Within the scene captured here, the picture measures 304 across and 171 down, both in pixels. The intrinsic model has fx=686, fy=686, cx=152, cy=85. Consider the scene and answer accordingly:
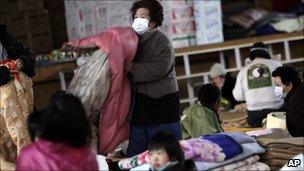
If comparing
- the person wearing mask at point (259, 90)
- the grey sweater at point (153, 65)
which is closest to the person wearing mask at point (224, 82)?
the person wearing mask at point (259, 90)

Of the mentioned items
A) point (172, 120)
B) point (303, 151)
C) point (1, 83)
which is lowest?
point (303, 151)

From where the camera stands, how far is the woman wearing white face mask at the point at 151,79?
4.79 meters

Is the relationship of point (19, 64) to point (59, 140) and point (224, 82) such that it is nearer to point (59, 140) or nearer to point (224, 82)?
point (59, 140)

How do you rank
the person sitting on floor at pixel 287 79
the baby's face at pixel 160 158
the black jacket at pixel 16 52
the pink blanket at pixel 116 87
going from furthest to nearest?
the person sitting on floor at pixel 287 79 < the black jacket at pixel 16 52 < the pink blanket at pixel 116 87 < the baby's face at pixel 160 158

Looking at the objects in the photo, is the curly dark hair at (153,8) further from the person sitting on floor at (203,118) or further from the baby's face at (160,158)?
the person sitting on floor at (203,118)

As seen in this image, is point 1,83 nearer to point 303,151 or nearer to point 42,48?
point 303,151

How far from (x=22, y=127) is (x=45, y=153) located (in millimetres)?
889

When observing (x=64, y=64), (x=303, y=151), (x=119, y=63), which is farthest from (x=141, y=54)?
(x=64, y=64)

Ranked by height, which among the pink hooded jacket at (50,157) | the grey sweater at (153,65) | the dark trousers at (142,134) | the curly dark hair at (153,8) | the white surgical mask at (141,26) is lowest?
the dark trousers at (142,134)

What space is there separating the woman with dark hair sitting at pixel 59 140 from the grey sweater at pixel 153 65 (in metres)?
0.81

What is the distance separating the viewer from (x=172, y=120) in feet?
16.1

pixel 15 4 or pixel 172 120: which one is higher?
pixel 15 4

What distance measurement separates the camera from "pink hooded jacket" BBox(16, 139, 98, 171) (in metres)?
3.96

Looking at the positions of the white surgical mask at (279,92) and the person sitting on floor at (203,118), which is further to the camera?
the white surgical mask at (279,92)
